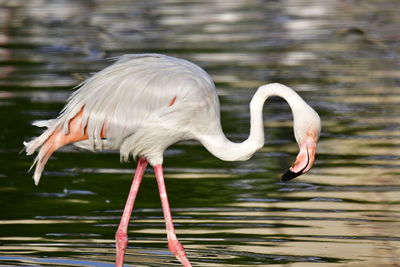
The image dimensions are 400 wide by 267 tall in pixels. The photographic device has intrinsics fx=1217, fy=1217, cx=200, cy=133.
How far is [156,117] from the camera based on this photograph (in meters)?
7.76

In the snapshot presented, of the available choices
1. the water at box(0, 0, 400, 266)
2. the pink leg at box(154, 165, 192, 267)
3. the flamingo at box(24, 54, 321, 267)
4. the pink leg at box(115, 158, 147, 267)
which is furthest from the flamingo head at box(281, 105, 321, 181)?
the pink leg at box(115, 158, 147, 267)

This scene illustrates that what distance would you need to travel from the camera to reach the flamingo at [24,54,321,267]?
305 inches

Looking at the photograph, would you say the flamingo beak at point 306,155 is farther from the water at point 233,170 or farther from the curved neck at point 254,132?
the water at point 233,170

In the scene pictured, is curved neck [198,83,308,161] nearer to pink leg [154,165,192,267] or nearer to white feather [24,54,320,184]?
white feather [24,54,320,184]

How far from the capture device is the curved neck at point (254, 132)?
25.2 ft

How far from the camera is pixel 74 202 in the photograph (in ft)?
31.7

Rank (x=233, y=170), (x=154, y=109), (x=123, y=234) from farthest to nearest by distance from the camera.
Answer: (x=233, y=170), (x=123, y=234), (x=154, y=109)

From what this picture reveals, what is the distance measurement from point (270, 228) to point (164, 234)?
0.76m

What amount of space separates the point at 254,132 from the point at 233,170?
3214 mm

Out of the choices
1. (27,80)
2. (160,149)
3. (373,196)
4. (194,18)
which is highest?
(160,149)

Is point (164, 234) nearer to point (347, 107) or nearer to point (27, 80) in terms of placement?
point (347, 107)

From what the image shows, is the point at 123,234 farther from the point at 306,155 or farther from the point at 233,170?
the point at 233,170

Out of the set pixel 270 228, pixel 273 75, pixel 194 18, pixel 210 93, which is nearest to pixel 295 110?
pixel 210 93

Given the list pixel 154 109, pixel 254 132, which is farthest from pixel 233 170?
pixel 154 109
